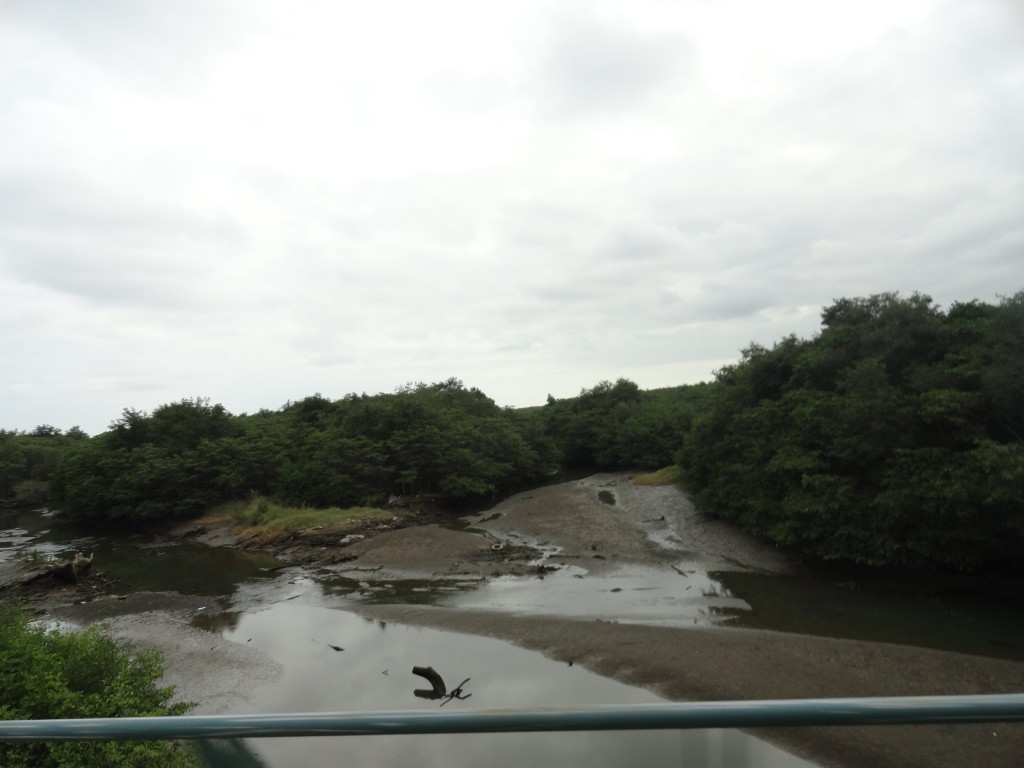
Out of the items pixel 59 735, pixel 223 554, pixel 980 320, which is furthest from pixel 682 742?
pixel 223 554

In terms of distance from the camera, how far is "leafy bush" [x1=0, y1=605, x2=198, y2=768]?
20.8ft

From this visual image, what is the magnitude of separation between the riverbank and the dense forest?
358 cm

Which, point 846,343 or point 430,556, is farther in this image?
point 430,556

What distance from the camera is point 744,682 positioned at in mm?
12188

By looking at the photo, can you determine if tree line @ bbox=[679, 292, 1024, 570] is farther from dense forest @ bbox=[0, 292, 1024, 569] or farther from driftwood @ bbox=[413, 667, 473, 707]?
driftwood @ bbox=[413, 667, 473, 707]

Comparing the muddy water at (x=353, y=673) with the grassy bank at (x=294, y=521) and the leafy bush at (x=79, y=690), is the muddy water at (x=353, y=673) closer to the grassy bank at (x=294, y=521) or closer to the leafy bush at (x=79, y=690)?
the leafy bush at (x=79, y=690)

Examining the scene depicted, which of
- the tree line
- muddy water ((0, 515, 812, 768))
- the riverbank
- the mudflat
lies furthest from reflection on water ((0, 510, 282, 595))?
the tree line

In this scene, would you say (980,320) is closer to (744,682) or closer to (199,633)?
(744,682)

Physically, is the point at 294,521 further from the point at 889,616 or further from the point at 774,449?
the point at 889,616

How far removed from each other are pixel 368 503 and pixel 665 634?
24921mm

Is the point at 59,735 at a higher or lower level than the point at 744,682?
higher

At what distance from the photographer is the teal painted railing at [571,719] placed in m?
1.55

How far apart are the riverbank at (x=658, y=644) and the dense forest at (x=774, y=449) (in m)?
3.58

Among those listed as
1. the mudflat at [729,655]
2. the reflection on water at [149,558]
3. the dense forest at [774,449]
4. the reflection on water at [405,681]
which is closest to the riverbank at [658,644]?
the mudflat at [729,655]
